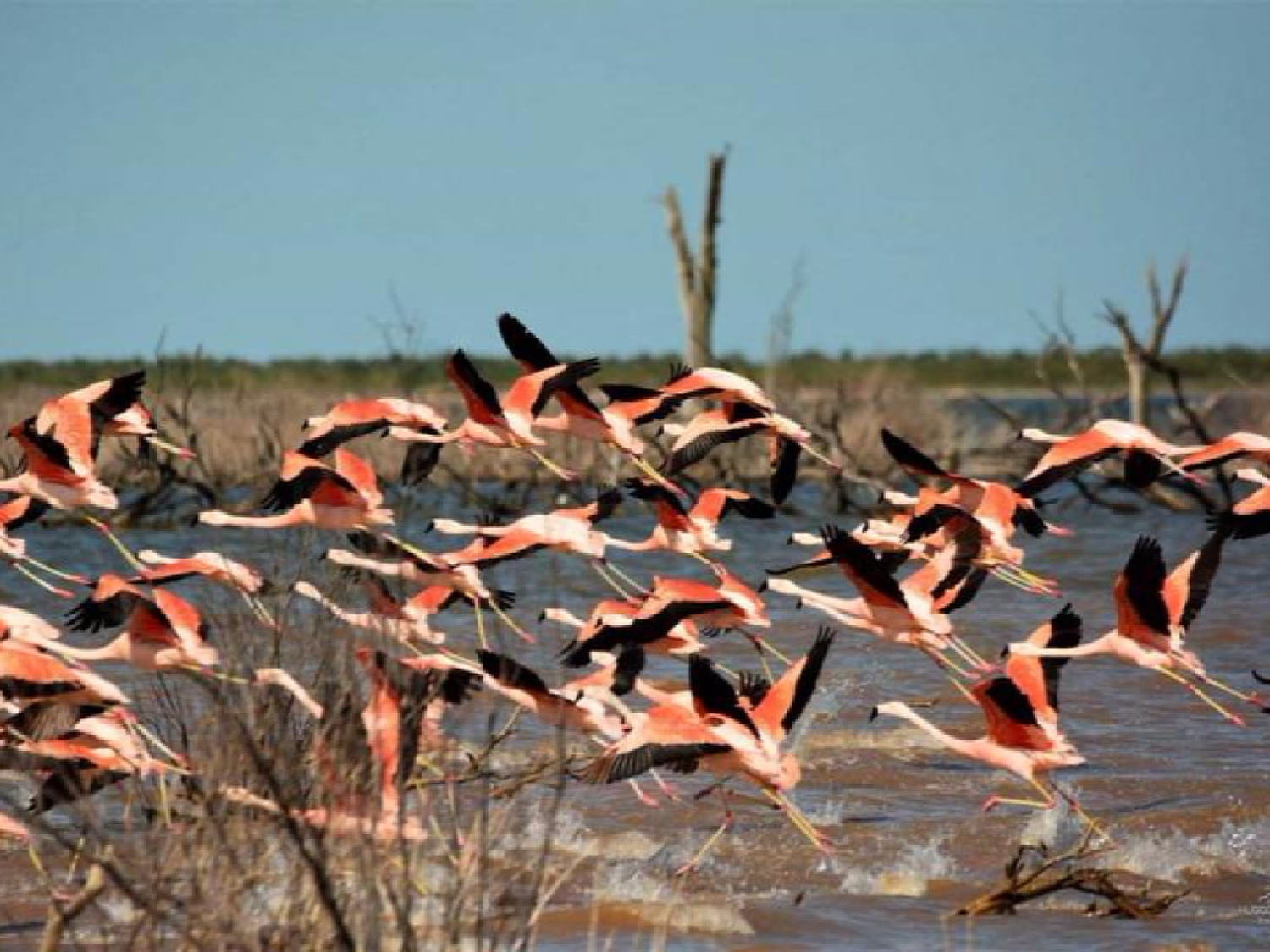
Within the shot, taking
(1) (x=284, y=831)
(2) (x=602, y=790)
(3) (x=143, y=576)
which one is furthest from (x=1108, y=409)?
(1) (x=284, y=831)

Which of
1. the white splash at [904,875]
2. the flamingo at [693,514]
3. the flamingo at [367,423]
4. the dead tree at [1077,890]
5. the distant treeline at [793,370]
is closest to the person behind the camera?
the dead tree at [1077,890]

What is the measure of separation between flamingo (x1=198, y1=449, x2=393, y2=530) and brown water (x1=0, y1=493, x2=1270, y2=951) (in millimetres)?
259

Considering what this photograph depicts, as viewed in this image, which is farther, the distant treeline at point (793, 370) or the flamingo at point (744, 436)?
the distant treeline at point (793, 370)

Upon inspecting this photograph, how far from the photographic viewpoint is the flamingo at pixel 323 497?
25.4 feet

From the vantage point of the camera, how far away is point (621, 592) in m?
7.86

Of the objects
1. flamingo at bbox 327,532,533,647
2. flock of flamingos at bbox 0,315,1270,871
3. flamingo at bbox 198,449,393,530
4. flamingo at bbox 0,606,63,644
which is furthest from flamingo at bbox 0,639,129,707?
flamingo at bbox 198,449,393,530

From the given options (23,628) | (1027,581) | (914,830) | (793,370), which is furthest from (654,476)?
(793,370)

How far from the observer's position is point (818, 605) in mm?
7598

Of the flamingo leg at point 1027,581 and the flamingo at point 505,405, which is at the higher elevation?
the flamingo at point 505,405

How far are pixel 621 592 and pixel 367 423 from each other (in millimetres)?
1073

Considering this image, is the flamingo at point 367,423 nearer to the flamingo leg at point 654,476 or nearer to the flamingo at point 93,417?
the flamingo at point 93,417

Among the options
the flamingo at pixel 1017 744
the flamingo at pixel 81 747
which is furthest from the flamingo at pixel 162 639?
the flamingo at pixel 1017 744

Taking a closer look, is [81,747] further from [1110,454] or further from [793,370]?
[793,370]

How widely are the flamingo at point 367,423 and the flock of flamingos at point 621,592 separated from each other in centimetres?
1
